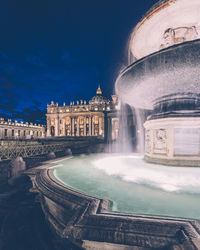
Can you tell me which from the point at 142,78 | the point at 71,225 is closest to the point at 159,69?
the point at 142,78

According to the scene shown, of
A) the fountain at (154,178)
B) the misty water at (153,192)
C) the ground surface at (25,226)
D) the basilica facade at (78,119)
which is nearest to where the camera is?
the fountain at (154,178)

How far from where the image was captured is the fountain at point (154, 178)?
1883 mm

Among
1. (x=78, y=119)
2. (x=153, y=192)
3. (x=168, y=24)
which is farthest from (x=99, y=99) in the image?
(x=153, y=192)

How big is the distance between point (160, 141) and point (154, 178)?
2.25m

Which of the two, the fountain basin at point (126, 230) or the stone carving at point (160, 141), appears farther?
the stone carving at point (160, 141)

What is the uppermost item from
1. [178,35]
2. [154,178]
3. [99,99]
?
[99,99]

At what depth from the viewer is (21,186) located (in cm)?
526

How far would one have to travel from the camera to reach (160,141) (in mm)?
6105

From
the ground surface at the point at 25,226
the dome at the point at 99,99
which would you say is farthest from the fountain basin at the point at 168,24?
the dome at the point at 99,99

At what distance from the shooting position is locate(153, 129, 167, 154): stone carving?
5953mm

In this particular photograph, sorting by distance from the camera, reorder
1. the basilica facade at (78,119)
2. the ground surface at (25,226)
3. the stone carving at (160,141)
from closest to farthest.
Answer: the ground surface at (25,226) → the stone carving at (160,141) → the basilica facade at (78,119)

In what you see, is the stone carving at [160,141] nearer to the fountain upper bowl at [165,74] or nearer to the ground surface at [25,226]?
the fountain upper bowl at [165,74]

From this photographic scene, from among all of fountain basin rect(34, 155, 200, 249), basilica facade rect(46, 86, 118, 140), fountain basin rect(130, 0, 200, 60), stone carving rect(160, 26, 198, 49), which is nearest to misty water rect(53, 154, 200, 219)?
fountain basin rect(34, 155, 200, 249)

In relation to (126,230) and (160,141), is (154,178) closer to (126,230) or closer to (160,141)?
(160,141)
